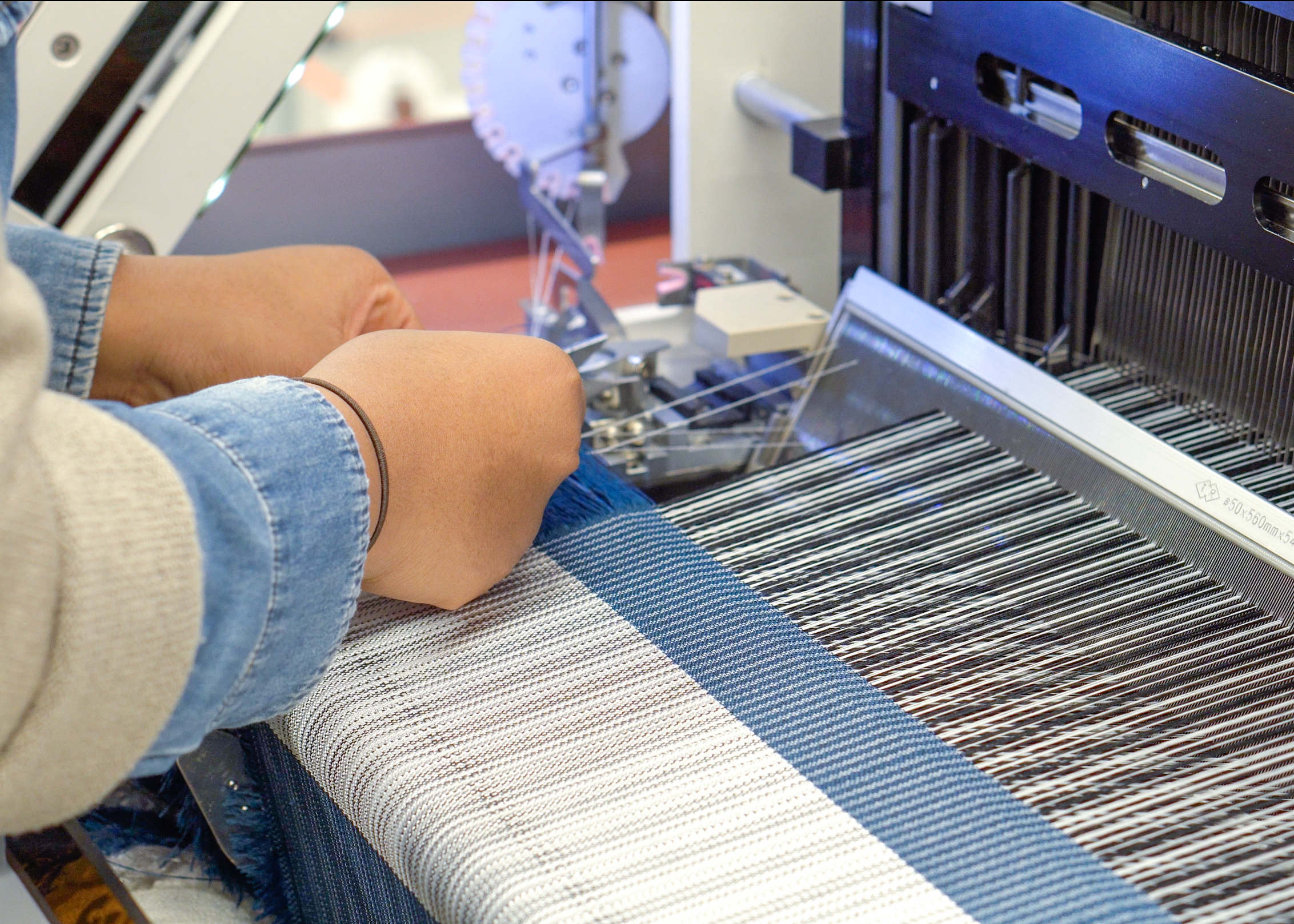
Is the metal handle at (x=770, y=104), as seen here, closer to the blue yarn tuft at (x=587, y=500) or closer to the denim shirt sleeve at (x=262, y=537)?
the blue yarn tuft at (x=587, y=500)

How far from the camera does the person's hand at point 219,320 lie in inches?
Result: 36.8

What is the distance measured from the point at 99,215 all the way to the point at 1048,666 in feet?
3.32

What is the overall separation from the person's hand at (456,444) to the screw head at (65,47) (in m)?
0.66

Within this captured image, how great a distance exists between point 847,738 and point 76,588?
0.39m

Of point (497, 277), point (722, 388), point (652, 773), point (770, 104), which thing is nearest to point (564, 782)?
point (652, 773)

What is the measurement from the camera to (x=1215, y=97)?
0.87 meters

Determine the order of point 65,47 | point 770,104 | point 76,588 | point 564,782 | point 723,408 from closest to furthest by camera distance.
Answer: point 76,588 → point 564,782 → point 723,408 → point 65,47 → point 770,104

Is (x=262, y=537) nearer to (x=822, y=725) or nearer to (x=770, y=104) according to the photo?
(x=822, y=725)

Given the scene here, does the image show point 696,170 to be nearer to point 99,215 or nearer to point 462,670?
point 99,215

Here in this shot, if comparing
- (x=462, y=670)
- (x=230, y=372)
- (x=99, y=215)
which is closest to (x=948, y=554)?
(x=462, y=670)

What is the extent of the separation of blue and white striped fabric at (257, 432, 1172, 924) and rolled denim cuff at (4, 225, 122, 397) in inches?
10.2

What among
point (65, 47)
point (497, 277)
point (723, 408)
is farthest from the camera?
point (497, 277)

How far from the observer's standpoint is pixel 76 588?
54 centimetres

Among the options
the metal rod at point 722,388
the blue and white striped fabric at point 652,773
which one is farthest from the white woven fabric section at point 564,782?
the metal rod at point 722,388
